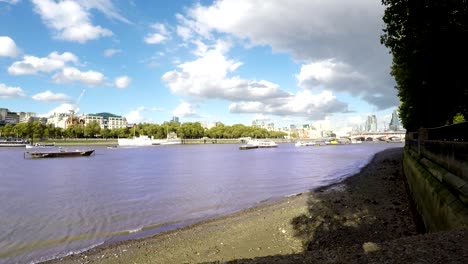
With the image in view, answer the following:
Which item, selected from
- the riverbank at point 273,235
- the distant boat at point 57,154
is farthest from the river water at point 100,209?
the distant boat at point 57,154

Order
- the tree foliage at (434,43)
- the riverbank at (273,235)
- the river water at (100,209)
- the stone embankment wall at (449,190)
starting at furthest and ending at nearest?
the tree foliage at (434,43), the river water at (100,209), the riverbank at (273,235), the stone embankment wall at (449,190)

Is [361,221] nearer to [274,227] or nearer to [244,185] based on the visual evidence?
[274,227]

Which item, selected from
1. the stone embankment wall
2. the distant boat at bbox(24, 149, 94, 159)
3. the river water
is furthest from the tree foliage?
the distant boat at bbox(24, 149, 94, 159)

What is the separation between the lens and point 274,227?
17.7 metres

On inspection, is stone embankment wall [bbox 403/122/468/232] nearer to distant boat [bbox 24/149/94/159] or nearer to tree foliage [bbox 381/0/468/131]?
tree foliage [bbox 381/0/468/131]

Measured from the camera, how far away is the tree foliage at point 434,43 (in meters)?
22.2

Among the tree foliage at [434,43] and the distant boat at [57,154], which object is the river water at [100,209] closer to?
the tree foliage at [434,43]

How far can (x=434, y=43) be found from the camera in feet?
75.8

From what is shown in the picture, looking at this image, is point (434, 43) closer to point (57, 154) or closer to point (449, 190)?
point (449, 190)

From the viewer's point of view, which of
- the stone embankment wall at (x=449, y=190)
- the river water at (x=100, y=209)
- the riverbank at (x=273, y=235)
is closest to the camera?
the stone embankment wall at (x=449, y=190)

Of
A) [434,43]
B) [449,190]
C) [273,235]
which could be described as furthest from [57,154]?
[449,190]

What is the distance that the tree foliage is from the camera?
72.7 ft

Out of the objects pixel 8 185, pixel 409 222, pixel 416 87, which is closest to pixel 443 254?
pixel 409 222

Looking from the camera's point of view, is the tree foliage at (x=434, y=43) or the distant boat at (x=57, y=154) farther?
the distant boat at (x=57, y=154)
